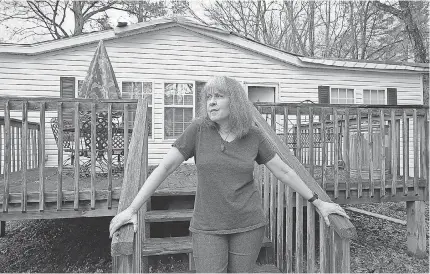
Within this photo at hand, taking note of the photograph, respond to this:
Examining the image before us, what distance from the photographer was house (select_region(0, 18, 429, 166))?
8008 millimetres

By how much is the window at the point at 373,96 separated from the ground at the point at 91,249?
3.90 meters

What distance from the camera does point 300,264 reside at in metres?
2.68

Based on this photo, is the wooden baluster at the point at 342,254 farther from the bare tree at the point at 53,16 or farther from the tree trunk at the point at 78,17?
the tree trunk at the point at 78,17

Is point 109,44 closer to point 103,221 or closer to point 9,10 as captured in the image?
point 103,221

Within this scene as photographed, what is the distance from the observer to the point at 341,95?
983 centimetres

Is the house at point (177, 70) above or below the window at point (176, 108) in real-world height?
above

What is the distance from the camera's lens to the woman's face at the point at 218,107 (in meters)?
1.91

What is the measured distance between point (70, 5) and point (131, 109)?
55.4ft

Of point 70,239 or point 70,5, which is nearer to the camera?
point 70,239

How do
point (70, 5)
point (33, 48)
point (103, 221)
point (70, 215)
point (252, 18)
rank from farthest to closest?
point (252, 18)
point (70, 5)
point (33, 48)
point (103, 221)
point (70, 215)

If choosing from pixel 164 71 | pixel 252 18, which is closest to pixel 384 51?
pixel 252 18

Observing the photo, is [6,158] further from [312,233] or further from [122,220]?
[312,233]

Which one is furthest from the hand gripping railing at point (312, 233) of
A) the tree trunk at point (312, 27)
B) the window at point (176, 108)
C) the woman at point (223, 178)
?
the tree trunk at point (312, 27)

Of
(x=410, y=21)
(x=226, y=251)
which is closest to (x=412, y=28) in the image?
(x=410, y=21)
